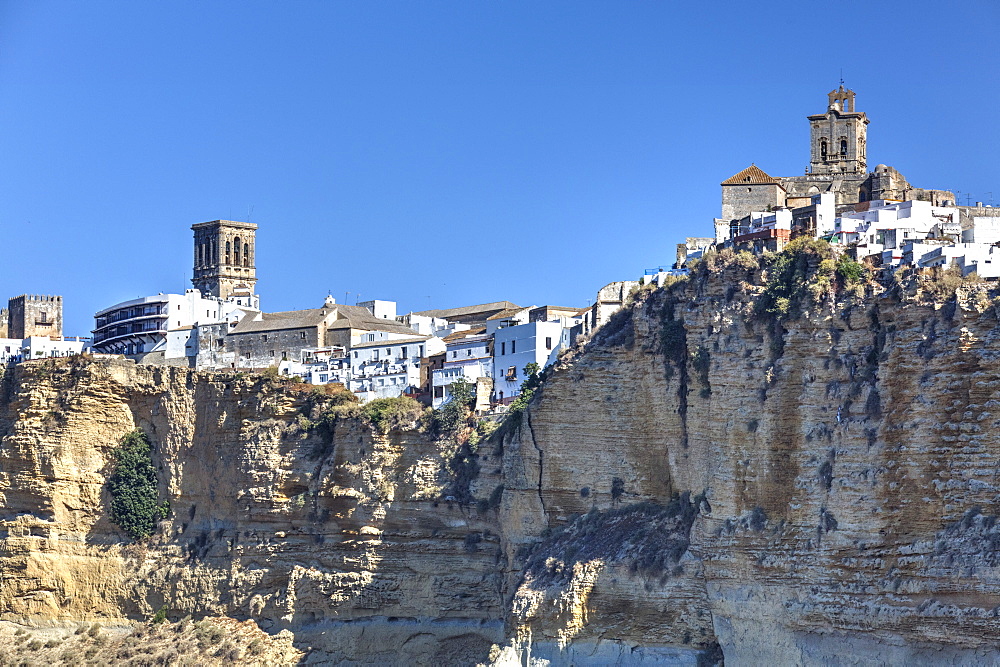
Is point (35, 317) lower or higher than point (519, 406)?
higher

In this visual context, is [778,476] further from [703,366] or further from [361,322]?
[361,322]

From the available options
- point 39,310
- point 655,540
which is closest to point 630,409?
point 655,540

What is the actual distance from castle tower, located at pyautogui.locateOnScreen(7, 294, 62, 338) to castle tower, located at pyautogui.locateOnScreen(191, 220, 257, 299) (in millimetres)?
6137

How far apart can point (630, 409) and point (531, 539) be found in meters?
4.31

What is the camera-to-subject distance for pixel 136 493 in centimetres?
6006

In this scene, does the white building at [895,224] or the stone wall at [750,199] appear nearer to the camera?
the white building at [895,224]

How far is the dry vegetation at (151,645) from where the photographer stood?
180ft

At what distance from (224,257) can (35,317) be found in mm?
8066

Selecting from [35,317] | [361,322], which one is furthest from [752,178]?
[35,317]

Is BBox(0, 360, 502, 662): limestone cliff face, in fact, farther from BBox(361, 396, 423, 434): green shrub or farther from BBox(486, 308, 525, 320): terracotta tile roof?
BBox(486, 308, 525, 320): terracotta tile roof

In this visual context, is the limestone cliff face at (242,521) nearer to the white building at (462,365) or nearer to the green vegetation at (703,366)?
the white building at (462,365)

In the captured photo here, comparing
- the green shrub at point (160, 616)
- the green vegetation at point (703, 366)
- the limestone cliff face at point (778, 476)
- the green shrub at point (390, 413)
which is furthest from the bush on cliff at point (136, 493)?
the green vegetation at point (703, 366)

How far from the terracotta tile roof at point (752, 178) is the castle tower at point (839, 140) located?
2418mm

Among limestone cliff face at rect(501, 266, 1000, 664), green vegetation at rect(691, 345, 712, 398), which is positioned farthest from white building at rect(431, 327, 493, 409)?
green vegetation at rect(691, 345, 712, 398)
